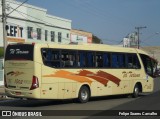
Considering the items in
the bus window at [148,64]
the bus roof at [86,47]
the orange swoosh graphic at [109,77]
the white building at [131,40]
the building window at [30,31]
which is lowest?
the orange swoosh graphic at [109,77]

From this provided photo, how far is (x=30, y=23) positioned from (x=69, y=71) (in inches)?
1165

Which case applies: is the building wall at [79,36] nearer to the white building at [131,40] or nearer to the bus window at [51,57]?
the white building at [131,40]

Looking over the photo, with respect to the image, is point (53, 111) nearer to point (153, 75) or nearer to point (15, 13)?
point (153, 75)

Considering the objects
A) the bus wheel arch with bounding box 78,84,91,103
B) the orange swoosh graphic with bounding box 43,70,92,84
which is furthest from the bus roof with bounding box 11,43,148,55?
the bus wheel arch with bounding box 78,84,91,103

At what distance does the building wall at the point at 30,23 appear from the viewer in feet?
143

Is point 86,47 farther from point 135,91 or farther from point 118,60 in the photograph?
point 135,91

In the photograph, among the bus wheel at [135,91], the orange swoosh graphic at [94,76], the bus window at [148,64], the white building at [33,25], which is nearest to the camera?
the orange swoosh graphic at [94,76]

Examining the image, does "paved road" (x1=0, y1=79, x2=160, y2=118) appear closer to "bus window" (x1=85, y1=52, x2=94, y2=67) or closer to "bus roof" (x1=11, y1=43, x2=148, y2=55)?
"bus window" (x1=85, y1=52, x2=94, y2=67)

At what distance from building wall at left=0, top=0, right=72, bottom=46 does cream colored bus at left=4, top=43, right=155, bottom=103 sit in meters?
21.4

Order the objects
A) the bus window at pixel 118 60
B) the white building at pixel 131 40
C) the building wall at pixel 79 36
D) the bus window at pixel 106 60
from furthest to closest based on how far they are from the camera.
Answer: the white building at pixel 131 40, the building wall at pixel 79 36, the bus window at pixel 118 60, the bus window at pixel 106 60

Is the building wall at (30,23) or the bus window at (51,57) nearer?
the bus window at (51,57)

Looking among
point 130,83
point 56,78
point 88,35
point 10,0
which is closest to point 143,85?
point 130,83

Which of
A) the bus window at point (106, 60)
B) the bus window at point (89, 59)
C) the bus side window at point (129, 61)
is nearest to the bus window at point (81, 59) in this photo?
the bus window at point (89, 59)

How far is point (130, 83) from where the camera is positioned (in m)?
23.6
